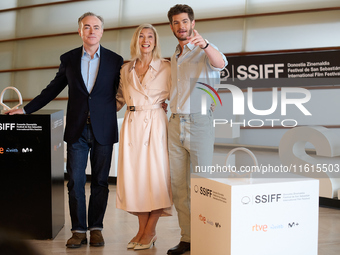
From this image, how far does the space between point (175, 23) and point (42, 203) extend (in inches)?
60.2

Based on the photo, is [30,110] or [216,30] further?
[216,30]

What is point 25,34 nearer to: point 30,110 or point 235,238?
point 30,110

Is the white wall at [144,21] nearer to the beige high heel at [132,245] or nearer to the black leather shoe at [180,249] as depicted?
the black leather shoe at [180,249]

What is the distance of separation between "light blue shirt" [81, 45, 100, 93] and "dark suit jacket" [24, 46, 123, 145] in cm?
3

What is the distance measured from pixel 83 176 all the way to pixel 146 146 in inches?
20.3

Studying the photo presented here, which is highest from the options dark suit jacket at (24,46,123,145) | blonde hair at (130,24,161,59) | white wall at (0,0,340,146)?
white wall at (0,0,340,146)

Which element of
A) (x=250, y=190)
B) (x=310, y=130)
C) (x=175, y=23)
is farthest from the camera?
(x=310, y=130)

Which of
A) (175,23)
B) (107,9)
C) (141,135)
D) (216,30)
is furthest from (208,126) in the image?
(107,9)

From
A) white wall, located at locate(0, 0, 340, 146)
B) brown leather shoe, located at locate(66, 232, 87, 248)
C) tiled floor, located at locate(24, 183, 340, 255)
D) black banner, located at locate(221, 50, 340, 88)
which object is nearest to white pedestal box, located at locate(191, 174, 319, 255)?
tiled floor, located at locate(24, 183, 340, 255)

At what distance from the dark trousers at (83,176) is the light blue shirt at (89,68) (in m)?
0.28

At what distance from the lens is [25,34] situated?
7023 millimetres

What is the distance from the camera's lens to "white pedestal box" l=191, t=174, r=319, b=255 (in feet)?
6.30

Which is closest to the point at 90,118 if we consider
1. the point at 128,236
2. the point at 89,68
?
the point at 89,68

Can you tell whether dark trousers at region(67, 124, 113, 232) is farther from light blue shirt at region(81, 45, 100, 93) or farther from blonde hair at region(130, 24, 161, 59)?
blonde hair at region(130, 24, 161, 59)
